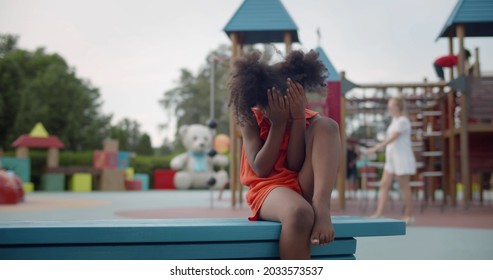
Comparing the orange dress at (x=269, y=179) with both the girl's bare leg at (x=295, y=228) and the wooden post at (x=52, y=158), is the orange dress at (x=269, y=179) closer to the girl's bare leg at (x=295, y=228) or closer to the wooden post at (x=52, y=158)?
the girl's bare leg at (x=295, y=228)

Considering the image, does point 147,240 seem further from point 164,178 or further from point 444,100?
point 164,178

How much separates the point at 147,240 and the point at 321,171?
636mm

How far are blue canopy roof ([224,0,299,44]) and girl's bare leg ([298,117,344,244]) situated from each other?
5.05 metres

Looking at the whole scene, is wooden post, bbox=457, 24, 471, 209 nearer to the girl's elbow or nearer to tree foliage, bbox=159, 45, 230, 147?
the girl's elbow

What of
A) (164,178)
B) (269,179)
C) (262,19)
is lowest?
(164,178)

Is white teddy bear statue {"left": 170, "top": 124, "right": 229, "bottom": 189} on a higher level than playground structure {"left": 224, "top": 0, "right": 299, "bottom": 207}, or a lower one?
lower

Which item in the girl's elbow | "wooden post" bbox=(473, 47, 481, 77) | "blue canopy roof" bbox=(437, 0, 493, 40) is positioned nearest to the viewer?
the girl's elbow

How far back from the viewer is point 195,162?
1577 centimetres

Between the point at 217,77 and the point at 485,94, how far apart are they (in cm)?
2140

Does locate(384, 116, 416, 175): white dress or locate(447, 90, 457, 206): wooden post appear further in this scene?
locate(447, 90, 457, 206): wooden post

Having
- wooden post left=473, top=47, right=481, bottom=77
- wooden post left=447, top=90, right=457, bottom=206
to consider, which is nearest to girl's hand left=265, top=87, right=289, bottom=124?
wooden post left=447, top=90, right=457, bottom=206

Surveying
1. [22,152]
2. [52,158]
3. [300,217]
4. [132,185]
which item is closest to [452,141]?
[300,217]

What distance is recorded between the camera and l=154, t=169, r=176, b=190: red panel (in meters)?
17.4
